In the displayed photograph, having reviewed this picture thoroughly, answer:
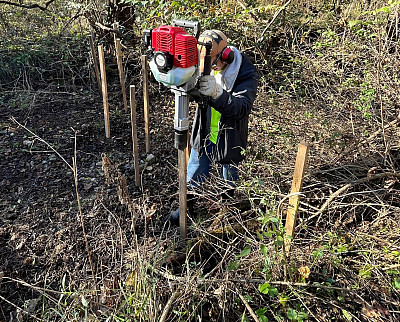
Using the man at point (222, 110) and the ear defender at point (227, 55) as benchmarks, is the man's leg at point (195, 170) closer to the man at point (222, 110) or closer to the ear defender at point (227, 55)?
the man at point (222, 110)

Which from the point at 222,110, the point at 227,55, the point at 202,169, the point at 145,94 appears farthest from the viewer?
the point at 145,94

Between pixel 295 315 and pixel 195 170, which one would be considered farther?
pixel 195 170

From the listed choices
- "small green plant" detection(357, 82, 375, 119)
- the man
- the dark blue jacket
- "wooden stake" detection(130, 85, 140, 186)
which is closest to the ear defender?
the man

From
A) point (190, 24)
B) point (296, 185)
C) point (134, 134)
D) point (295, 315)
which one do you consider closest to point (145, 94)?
point (134, 134)

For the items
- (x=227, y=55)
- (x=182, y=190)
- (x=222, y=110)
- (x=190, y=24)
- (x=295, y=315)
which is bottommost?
(x=295, y=315)

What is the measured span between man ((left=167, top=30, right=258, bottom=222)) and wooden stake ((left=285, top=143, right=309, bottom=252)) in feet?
1.41

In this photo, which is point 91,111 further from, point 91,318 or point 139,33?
point 91,318

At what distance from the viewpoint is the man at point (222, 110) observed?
1763 millimetres

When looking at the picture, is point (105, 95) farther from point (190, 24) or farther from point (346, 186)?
point (346, 186)

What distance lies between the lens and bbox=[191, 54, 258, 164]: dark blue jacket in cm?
196

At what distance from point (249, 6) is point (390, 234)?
135 inches

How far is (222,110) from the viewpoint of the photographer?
5.92 ft

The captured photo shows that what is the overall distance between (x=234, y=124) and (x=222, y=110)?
1.25ft

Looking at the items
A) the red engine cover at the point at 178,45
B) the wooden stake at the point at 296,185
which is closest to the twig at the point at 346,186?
the wooden stake at the point at 296,185
